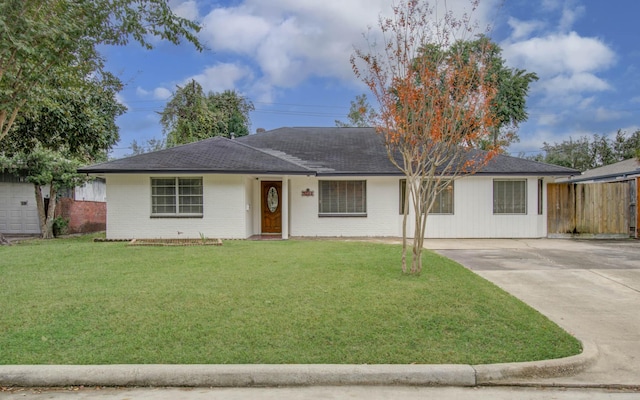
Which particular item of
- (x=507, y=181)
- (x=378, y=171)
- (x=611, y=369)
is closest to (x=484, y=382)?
(x=611, y=369)

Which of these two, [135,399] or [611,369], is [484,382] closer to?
[611,369]

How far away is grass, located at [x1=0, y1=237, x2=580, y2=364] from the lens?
4.19 meters

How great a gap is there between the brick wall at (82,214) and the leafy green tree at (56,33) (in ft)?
42.3

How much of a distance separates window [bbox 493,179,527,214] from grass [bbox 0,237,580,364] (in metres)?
8.50

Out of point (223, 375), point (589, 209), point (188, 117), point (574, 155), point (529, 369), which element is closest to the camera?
point (223, 375)

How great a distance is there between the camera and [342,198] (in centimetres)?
1582

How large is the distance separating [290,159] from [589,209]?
1108 cm

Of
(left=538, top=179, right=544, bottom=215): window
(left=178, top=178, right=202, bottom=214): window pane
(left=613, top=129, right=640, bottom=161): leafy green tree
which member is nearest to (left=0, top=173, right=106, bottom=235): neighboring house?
(left=178, top=178, right=202, bottom=214): window pane

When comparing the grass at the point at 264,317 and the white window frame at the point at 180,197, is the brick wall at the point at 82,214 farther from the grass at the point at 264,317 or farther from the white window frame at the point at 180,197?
the grass at the point at 264,317

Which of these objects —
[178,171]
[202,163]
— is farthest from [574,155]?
[178,171]

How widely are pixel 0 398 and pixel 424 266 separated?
6.65 metres

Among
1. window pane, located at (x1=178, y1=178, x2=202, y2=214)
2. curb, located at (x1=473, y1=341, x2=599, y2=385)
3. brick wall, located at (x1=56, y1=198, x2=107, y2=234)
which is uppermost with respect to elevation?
window pane, located at (x1=178, y1=178, x2=202, y2=214)

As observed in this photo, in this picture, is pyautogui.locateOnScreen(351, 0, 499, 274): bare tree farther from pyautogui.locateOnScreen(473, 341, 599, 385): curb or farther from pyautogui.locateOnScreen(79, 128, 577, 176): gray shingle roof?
pyautogui.locateOnScreen(79, 128, 577, 176): gray shingle roof

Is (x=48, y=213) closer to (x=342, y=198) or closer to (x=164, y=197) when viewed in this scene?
(x=164, y=197)
